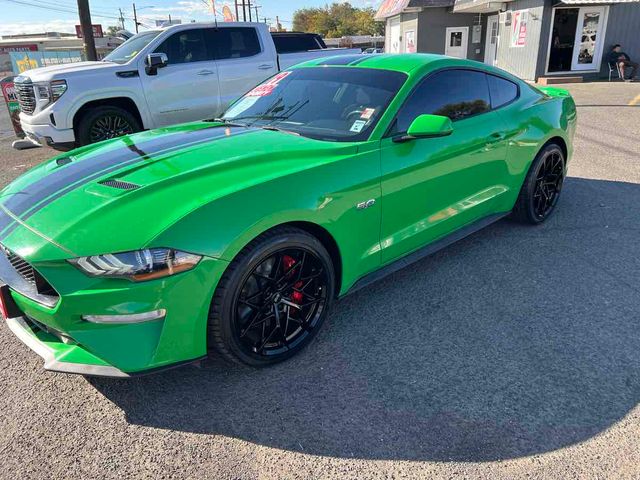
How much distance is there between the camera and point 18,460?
7.34ft

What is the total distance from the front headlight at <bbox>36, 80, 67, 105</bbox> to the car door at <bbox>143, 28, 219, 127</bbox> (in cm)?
113

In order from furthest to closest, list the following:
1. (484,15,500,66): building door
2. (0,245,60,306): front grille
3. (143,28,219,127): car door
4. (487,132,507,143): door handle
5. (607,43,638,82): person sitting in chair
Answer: (484,15,500,66): building door, (607,43,638,82): person sitting in chair, (143,28,219,127): car door, (487,132,507,143): door handle, (0,245,60,306): front grille

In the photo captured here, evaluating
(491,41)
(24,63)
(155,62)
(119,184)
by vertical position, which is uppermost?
(491,41)

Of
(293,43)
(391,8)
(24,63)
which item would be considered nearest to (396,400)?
(293,43)

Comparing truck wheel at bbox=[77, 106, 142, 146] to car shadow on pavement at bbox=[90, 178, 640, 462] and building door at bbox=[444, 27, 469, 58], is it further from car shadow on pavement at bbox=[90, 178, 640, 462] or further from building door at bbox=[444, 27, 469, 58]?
building door at bbox=[444, 27, 469, 58]

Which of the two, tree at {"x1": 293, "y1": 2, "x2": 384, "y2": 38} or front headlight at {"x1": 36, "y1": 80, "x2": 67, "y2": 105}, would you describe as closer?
front headlight at {"x1": 36, "y1": 80, "x2": 67, "y2": 105}

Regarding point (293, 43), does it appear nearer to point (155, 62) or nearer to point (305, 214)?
point (155, 62)

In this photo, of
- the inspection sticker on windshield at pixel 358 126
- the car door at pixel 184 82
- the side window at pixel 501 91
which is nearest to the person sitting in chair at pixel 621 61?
the car door at pixel 184 82

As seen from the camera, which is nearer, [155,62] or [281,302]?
[281,302]

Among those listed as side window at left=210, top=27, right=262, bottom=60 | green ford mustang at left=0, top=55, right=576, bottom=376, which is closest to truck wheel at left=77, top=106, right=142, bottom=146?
side window at left=210, top=27, right=262, bottom=60

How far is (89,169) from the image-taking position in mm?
2918

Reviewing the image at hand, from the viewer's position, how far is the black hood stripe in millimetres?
2607

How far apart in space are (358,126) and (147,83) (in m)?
5.33

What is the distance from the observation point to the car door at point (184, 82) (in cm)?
756
